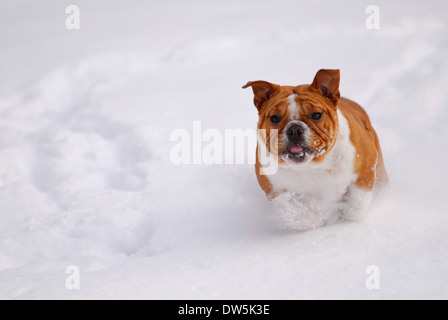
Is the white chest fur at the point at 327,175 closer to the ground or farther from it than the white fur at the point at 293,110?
closer to the ground

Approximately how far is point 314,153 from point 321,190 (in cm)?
38

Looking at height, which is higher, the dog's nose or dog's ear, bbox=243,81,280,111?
dog's ear, bbox=243,81,280,111

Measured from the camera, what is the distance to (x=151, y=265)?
309 centimetres

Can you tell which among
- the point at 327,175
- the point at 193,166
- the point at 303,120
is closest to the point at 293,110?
the point at 303,120

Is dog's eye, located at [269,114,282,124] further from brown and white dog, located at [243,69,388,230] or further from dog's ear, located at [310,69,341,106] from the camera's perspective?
dog's ear, located at [310,69,341,106]

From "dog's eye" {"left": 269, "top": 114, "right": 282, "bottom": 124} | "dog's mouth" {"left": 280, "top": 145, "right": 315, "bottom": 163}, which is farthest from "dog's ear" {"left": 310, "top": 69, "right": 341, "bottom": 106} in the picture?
"dog's mouth" {"left": 280, "top": 145, "right": 315, "bottom": 163}

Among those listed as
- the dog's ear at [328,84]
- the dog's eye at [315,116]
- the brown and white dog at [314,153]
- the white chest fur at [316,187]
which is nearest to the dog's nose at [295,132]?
the brown and white dog at [314,153]

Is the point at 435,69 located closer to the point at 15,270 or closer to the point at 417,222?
the point at 417,222

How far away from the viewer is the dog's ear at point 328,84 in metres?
3.16

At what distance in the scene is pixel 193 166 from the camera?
4.87 metres

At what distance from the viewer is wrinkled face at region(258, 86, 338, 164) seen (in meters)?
3.02

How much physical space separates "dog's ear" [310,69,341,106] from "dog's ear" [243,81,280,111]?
0.25 m

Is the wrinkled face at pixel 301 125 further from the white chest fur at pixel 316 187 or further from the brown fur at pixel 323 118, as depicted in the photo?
the white chest fur at pixel 316 187
